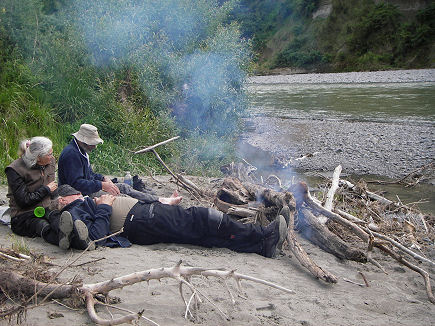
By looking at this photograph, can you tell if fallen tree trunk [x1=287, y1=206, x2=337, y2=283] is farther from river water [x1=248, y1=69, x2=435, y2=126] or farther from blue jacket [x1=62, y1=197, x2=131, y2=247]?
river water [x1=248, y1=69, x2=435, y2=126]

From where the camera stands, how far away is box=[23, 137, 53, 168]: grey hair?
14.0 feet

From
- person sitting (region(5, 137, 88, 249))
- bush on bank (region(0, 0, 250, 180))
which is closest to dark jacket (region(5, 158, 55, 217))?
person sitting (region(5, 137, 88, 249))

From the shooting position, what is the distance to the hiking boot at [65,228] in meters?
3.83

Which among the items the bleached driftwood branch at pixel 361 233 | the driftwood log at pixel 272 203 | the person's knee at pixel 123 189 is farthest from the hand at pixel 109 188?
the bleached driftwood branch at pixel 361 233

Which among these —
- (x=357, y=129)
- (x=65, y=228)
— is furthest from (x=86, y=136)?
(x=357, y=129)

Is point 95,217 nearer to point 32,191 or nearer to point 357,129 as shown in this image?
point 32,191

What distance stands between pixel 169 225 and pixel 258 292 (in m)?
1.15

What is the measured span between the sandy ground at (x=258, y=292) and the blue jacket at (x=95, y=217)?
0.13 meters

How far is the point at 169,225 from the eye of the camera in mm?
4324

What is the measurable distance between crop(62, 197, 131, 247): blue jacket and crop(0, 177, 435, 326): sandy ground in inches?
5.1

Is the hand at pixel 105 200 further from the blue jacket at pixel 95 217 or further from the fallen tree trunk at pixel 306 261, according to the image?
the fallen tree trunk at pixel 306 261

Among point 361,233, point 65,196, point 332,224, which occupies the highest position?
point 65,196

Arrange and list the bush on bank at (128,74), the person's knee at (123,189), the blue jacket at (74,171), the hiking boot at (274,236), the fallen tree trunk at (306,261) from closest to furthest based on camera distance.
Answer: the fallen tree trunk at (306,261), the hiking boot at (274,236), the blue jacket at (74,171), the person's knee at (123,189), the bush on bank at (128,74)

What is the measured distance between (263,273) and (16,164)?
8.36 ft
